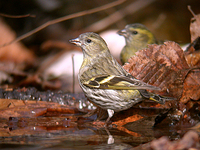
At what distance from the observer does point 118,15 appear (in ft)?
26.3

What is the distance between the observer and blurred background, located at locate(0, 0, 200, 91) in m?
6.65

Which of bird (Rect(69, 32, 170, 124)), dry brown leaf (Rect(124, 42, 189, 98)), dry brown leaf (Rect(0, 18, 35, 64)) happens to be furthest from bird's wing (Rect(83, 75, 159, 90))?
dry brown leaf (Rect(0, 18, 35, 64))

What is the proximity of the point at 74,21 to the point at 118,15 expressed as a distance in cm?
124

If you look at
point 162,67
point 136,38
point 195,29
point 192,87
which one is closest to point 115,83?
point 162,67

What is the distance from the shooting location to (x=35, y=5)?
7.04m

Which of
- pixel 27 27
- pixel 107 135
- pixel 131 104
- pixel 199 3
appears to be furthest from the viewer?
pixel 199 3

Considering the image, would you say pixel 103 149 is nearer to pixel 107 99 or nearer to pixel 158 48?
pixel 107 99

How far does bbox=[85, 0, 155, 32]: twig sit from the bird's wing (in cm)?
438

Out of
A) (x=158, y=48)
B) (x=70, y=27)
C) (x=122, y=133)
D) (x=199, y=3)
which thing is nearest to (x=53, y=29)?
(x=70, y=27)

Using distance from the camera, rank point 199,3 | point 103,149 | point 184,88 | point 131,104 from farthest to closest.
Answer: point 199,3
point 184,88
point 131,104
point 103,149

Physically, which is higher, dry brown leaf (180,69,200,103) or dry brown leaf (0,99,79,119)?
dry brown leaf (180,69,200,103)

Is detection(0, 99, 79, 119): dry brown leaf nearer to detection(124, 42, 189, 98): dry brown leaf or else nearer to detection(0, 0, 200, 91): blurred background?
detection(124, 42, 189, 98): dry brown leaf

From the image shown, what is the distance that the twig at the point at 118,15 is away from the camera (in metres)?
7.56

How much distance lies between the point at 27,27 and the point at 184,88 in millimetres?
4730
